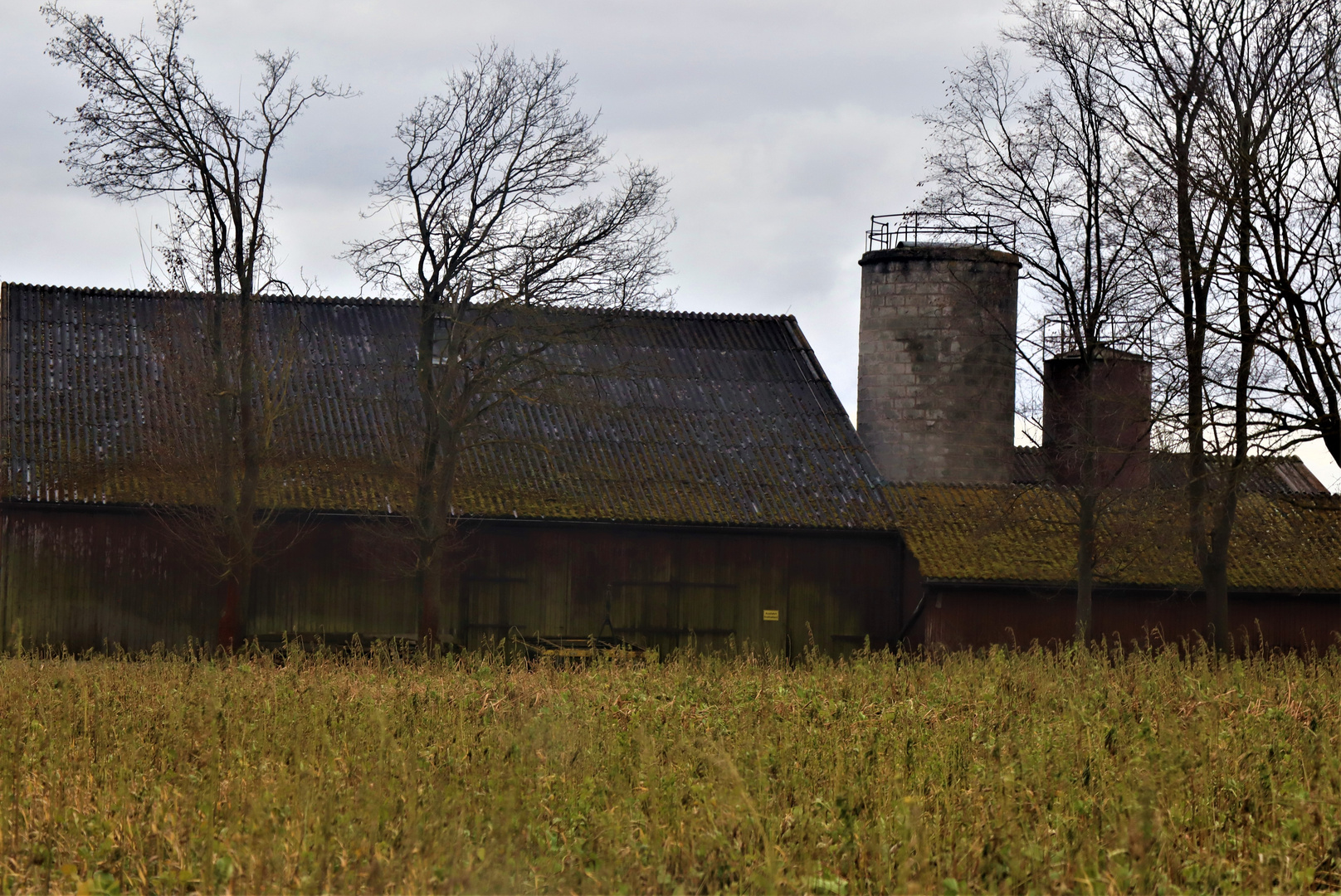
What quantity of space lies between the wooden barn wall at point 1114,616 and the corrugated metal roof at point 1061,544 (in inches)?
15.3

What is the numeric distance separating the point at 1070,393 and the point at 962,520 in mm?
6316

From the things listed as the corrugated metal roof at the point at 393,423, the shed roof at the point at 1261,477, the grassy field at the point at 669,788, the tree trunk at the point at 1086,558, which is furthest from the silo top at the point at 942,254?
the grassy field at the point at 669,788

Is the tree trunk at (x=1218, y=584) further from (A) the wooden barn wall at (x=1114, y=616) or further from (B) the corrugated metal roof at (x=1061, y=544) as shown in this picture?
(A) the wooden barn wall at (x=1114, y=616)

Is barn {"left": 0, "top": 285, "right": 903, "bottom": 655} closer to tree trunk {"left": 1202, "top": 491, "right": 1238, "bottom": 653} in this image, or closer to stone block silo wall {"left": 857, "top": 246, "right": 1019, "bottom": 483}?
stone block silo wall {"left": 857, "top": 246, "right": 1019, "bottom": 483}

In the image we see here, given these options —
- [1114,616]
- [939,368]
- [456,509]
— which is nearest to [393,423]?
[456,509]

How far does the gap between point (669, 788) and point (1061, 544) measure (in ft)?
71.2

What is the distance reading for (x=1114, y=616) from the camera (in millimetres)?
27391

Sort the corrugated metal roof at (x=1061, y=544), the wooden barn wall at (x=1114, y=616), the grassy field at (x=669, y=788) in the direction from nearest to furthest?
1. the grassy field at (x=669, y=788)
2. the corrugated metal roof at (x=1061, y=544)
3. the wooden barn wall at (x=1114, y=616)

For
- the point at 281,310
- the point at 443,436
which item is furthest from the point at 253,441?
the point at 281,310

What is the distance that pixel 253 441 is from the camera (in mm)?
23969

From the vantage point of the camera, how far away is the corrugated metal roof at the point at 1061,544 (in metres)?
26.6

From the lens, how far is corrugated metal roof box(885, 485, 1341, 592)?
26.6 m

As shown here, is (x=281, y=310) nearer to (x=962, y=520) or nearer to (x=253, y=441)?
(x=253, y=441)

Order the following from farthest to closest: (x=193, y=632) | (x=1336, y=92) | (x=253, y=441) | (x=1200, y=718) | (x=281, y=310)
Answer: (x=281, y=310) → (x=193, y=632) → (x=253, y=441) → (x=1336, y=92) → (x=1200, y=718)
